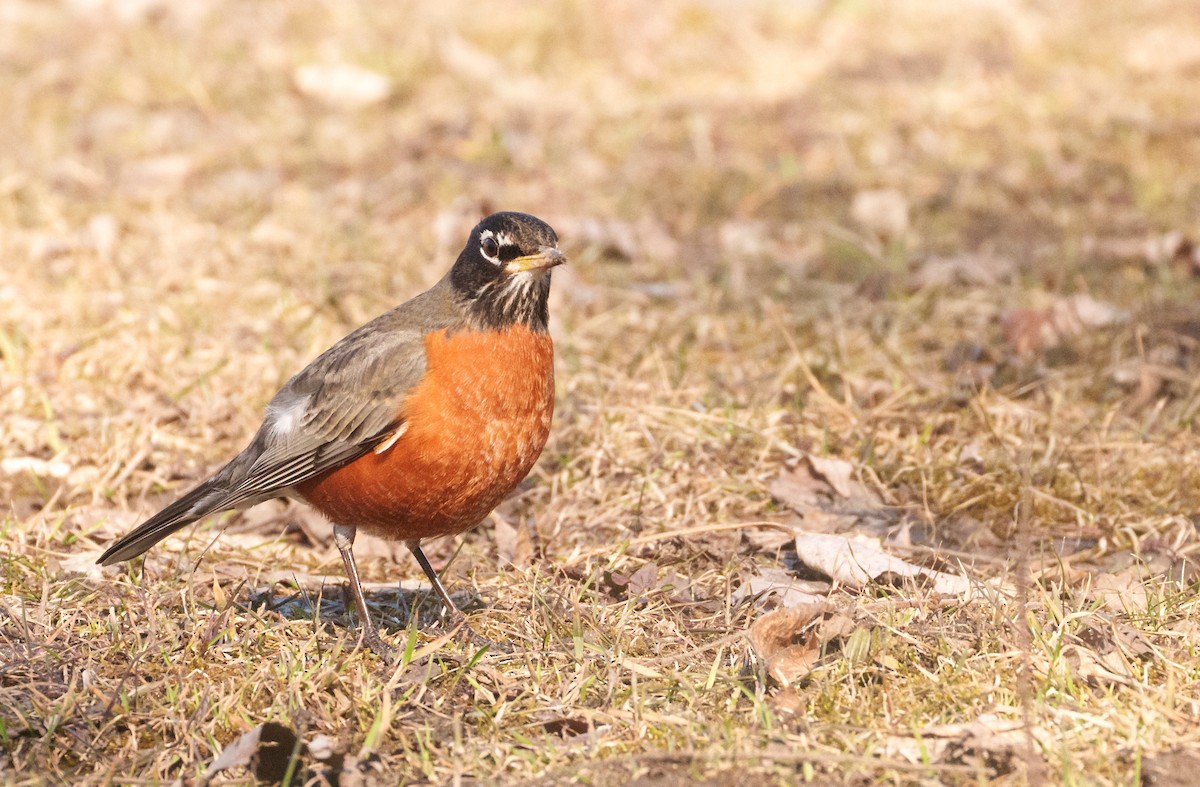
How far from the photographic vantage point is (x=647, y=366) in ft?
18.9

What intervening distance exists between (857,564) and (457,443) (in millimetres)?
1263

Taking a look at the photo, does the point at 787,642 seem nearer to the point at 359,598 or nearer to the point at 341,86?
the point at 359,598

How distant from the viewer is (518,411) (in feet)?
13.8

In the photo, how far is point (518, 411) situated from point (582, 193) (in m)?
3.84

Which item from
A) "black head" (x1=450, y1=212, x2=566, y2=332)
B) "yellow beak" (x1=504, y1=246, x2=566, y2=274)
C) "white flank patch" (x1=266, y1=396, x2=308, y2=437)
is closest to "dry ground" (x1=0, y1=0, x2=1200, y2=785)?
"white flank patch" (x1=266, y1=396, x2=308, y2=437)

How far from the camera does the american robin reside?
4137 mm

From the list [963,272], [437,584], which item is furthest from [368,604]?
[963,272]

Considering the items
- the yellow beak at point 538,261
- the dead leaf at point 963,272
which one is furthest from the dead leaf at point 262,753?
the dead leaf at point 963,272

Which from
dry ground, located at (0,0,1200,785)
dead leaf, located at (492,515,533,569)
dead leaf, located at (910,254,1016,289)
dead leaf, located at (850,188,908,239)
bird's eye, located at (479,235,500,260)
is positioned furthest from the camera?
dead leaf, located at (850,188,908,239)

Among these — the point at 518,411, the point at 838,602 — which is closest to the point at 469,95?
the point at 518,411

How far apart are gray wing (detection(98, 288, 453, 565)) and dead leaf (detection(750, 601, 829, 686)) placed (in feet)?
4.23

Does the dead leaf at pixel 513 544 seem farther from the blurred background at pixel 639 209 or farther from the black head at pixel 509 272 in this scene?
the black head at pixel 509 272

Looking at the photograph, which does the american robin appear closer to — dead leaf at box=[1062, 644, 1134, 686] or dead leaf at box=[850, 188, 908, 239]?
dead leaf at box=[1062, 644, 1134, 686]

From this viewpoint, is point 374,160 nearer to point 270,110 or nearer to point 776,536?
point 270,110
